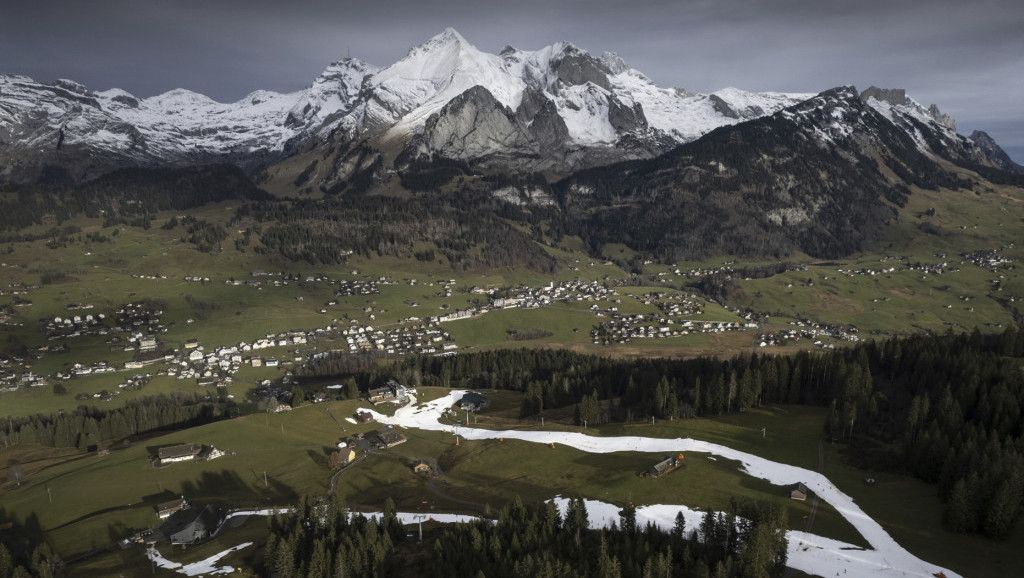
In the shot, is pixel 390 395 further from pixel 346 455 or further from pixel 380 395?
pixel 346 455

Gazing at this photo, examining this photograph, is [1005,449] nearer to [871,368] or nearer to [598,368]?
[871,368]

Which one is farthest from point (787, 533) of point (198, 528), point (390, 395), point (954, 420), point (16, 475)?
point (16, 475)

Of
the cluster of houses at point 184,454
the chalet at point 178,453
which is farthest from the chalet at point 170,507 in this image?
the chalet at point 178,453

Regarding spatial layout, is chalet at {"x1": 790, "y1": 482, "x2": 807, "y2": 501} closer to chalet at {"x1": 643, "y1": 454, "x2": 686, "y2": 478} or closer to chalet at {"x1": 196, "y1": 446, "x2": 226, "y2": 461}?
chalet at {"x1": 643, "y1": 454, "x2": 686, "y2": 478}

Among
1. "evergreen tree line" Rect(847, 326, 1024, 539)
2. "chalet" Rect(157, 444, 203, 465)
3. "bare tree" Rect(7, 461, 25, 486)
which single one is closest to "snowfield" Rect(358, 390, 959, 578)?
"evergreen tree line" Rect(847, 326, 1024, 539)

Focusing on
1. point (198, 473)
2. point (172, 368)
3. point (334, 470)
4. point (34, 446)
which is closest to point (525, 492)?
point (334, 470)
